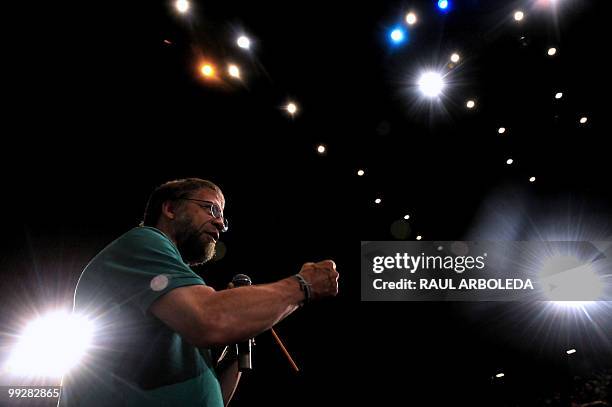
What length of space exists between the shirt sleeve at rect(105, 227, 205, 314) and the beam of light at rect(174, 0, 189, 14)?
9.56 ft

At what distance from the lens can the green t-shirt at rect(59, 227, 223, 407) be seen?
1044mm

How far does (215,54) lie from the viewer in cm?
402

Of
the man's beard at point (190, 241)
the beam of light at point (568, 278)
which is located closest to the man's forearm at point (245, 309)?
the man's beard at point (190, 241)

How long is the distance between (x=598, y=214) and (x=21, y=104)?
7.49 metres

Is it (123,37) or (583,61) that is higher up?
(583,61)

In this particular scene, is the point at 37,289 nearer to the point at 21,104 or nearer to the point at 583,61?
the point at 21,104

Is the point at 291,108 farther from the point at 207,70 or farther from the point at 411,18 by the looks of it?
the point at 411,18

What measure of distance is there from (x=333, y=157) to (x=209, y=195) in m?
4.09

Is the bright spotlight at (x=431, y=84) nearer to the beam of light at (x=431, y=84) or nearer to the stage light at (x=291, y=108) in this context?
the beam of light at (x=431, y=84)

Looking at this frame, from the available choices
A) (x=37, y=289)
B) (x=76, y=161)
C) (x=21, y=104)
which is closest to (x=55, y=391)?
(x=37, y=289)

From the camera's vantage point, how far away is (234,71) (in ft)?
13.8

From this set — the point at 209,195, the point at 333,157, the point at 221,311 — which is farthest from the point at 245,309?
the point at 333,157

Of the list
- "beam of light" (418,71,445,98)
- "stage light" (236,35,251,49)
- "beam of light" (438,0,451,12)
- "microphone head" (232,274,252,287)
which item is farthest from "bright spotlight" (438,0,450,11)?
"microphone head" (232,274,252,287)

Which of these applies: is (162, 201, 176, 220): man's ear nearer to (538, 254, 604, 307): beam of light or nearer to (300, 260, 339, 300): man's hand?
(300, 260, 339, 300): man's hand
